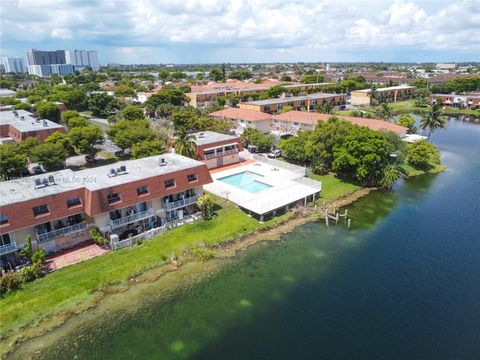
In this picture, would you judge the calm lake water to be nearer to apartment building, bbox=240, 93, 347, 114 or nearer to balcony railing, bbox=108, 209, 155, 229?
balcony railing, bbox=108, 209, 155, 229

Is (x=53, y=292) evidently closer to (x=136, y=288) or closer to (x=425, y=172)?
(x=136, y=288)

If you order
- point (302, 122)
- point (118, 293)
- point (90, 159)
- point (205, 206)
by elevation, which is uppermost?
point (302, 122)

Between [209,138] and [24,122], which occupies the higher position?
[24,122]

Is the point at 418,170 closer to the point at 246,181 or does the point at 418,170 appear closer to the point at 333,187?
the point at 333,187

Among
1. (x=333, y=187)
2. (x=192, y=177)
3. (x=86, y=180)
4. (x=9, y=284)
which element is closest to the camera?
(x=9, y=284)

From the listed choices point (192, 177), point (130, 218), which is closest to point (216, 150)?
point (192, 177)

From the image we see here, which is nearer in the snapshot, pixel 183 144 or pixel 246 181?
pixel 183 144

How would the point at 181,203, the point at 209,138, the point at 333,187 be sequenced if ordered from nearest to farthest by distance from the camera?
the point at 181,203, the point at 333,187, the point at 209,138
